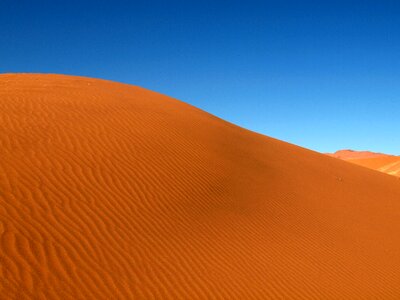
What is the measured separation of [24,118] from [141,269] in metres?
6.10

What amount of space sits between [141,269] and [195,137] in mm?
7011

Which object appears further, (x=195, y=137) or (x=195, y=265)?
(x=195, y=137)

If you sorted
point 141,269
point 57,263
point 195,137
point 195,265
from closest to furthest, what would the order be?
1. point 57,263
2. point 141,269
3. point 195,265
4. point 195,137

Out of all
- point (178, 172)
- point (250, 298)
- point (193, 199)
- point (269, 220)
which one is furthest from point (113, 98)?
point (250, 298)

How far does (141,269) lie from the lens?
584cm

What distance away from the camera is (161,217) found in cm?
751

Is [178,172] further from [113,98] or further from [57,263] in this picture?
[113,98]

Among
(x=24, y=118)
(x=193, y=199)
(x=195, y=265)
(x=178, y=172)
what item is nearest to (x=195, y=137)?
(x=178, y=172)

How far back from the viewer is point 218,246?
23.6ft

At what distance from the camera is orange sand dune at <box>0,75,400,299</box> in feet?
18.4

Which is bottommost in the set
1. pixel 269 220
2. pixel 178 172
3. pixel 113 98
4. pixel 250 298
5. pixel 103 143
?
pixel 250 298

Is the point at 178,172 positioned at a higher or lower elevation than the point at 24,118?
lower

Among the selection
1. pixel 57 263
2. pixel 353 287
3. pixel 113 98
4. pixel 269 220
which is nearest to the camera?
pixel 57 263

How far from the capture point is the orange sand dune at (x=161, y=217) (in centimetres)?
561
